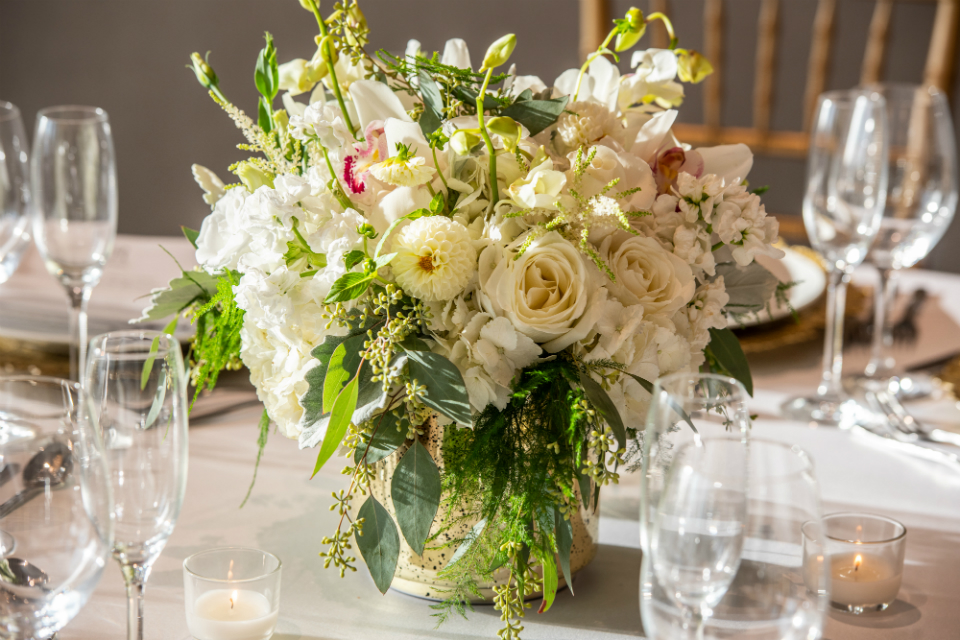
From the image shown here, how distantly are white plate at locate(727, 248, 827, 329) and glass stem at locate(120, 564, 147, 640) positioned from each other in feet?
2.94

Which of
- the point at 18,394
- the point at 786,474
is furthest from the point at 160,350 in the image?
the point at 786,474

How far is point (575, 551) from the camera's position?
33.2 inches

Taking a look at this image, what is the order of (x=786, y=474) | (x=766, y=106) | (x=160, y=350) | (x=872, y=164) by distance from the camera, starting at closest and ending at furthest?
1. (x=786, y=474)
2. (x=160, y=350)
3. (x=872, y=164)
4. (x=766, y=106)

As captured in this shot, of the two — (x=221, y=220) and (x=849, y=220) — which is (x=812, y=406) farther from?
(x=221, y=220)

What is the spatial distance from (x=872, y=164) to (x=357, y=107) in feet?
2.43

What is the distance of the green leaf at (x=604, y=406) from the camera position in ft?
2.36

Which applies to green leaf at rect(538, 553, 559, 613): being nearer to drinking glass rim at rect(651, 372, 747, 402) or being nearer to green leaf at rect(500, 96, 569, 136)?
drinking glass rim at rect(651, 372, 747, 402)

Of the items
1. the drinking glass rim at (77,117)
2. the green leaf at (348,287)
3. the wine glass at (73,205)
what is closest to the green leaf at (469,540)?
the green leaf at (348,287)

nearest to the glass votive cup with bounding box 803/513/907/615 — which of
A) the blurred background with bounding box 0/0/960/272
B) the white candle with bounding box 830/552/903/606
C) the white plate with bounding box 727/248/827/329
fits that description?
the white candle with bounding box 830/552/903/606

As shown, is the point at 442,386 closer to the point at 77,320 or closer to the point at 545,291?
the point at 545,291

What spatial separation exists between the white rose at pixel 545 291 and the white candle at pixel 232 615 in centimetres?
29

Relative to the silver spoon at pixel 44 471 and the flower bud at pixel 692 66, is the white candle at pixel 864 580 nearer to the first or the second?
the flower bud at pixel 692 66

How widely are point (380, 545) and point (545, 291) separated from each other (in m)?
0.25

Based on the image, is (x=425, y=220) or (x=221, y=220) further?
(x=221, y=220)
